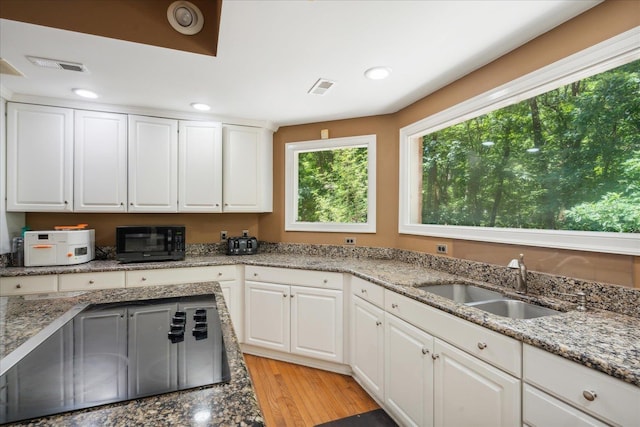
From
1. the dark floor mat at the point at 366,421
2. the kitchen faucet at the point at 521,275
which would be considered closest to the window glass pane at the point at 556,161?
the kitchen faucet at the point at 521,275

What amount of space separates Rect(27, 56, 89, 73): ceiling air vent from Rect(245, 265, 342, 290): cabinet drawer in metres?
1.96

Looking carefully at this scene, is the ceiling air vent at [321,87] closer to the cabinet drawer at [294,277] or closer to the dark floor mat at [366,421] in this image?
the cabinet drawer at [294,277]

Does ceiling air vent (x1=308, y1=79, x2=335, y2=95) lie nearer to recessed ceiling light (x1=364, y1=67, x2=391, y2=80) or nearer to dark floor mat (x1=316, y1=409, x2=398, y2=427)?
recessed ceiling light (x1=364, y1=67, x2=391, y2=80)

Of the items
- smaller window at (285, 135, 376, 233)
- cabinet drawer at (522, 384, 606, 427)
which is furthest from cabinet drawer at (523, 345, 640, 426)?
smaller window at (285, 135, 376, 233)

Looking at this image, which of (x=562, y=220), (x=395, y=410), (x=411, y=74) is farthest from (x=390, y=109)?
(x=395, y=410)

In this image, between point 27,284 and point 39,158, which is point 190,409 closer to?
point 27,284

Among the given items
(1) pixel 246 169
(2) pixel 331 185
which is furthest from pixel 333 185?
(1) pixel 246 169

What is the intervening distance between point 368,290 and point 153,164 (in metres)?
2.37

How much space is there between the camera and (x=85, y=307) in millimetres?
1305

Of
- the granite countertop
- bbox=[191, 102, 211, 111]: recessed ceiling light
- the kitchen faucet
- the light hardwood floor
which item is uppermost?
bbox=[191, 102, 211, 111]: recessed ceiling light

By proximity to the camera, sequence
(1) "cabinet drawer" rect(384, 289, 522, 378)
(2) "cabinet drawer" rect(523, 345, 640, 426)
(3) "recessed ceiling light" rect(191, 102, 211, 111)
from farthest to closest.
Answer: (3) "recessed ceiling light" rect(191, 102, 211, 111)
(1) "cabinet drawer" rect(384, 289, 522, 378)
(2) "cabinet drawer" rect(523, 345, 640, 426)

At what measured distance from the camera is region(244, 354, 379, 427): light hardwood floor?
2.04 meters

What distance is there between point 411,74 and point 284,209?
1895mm

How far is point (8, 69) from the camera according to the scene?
6.92 feet
